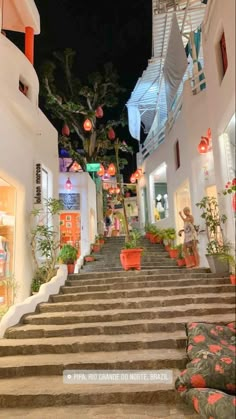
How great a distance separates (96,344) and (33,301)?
4.92 ft

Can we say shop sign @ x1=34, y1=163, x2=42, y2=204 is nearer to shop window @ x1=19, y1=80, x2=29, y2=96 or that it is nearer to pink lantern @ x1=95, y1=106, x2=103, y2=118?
shop window @ x1=19, y1=80, x2=29, y2=96

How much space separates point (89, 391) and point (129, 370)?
0.50 meters

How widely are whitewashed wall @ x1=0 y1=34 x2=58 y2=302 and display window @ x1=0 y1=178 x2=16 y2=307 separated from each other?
0.26 ft

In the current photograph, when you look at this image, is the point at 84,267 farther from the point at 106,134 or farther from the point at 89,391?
the point at 106,134

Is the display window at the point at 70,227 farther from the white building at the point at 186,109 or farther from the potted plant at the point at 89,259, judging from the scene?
the white building at the point at 186,109

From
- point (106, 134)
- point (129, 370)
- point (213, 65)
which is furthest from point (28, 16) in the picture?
point (129, 370)

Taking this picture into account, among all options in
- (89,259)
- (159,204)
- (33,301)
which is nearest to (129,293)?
(33,301)

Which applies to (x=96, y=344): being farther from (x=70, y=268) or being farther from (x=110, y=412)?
(x=70, y=268)

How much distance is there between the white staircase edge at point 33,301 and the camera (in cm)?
373

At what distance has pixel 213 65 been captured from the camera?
2400mm

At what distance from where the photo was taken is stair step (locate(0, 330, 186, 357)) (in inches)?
123

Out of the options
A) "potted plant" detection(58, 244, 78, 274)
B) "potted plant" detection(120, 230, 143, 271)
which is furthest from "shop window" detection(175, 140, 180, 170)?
"potted plant" detection(58, 244, 78, 274)

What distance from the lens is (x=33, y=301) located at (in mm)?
4262

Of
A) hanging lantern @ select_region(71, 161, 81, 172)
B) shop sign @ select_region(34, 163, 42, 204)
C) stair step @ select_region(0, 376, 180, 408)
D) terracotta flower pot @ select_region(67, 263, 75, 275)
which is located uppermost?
Result: hanging lantern @ select_region(71, 161, 81, 172)
